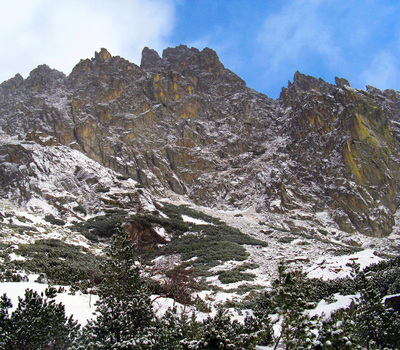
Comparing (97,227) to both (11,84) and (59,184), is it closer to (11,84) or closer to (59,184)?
(59,184)

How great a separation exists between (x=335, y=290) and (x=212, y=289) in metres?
8.87

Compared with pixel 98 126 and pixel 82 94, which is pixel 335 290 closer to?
pixel 98 126

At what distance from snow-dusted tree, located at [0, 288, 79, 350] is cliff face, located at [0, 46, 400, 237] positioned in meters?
62.6

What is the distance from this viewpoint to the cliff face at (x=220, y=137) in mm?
74188

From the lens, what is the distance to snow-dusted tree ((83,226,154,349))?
9680 mm

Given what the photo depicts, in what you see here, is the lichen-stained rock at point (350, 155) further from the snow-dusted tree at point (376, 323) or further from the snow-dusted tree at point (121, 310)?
the snow-dusted tree at point (121, 310)

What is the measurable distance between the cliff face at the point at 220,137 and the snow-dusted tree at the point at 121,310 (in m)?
58.9

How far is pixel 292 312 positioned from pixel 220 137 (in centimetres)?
8619

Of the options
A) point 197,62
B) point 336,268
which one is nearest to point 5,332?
point 336,268

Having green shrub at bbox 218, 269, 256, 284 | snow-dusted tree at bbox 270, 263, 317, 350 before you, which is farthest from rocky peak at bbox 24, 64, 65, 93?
snow-dusted tree at bbox 270, 263, 317, 350

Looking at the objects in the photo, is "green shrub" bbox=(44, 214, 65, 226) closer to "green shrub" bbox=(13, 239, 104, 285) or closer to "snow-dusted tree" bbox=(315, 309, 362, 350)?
"green shrub" bbox=(13, 239, 104, 285)

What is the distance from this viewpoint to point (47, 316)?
9.79 m

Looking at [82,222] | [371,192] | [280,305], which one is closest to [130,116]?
[82,222]

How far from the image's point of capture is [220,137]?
9438cm
